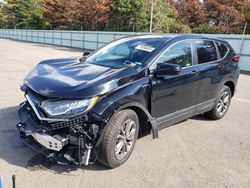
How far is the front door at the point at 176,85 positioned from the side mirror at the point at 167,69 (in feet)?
0.27

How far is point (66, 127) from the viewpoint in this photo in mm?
3166

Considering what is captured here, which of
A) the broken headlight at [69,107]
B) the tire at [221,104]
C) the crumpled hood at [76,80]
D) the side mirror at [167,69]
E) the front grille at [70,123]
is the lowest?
the tire at [221,104]

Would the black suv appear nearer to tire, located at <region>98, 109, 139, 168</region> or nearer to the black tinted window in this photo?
tire, located at <region>98, 109, 139, 168</region>

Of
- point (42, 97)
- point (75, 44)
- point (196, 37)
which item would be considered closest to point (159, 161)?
point (42, 97)

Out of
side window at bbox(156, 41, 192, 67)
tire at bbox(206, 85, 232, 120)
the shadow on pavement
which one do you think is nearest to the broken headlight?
the shadow on pavement

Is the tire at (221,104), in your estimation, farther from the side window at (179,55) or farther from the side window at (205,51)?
the side window at (179,55)

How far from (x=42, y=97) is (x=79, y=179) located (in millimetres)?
1105

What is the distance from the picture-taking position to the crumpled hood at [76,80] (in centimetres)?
322

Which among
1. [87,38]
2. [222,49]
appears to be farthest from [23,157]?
[87,38]

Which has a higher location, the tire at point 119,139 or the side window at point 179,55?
the side window at point 179,55

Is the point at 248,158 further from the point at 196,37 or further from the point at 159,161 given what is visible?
the point at 196,37

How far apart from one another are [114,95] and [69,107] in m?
0.57

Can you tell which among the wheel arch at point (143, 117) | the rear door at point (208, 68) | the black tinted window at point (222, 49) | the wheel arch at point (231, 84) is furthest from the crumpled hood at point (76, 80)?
the wheel arch at point (231, 84)

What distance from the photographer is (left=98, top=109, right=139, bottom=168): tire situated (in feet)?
10.9
